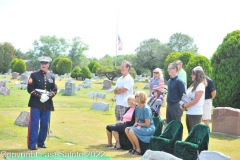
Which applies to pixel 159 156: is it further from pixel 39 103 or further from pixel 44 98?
pixel 39 103

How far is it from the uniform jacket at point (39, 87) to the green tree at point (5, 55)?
59223 mm

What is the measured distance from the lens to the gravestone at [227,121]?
1123 centimetres

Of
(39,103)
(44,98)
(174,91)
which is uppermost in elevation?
(174,91)

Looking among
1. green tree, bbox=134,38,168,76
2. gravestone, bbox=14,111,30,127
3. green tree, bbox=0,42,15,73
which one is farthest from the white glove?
green tree, bbox=0,42,15,73

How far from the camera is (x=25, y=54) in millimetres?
106375

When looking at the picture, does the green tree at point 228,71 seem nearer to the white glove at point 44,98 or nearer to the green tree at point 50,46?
the white glove at point 44,98

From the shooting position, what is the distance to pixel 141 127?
335 inches

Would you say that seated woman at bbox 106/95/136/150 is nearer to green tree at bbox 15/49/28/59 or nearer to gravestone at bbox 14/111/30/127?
gravestone at bbox 14/111/30/127

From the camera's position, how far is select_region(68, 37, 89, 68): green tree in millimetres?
93875

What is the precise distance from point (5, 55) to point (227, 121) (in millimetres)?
60987

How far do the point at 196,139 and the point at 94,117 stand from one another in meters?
7.32

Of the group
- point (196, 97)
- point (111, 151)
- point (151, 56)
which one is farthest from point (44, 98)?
point (151, 56)

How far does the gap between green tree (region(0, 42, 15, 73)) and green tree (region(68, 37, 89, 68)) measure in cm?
2339

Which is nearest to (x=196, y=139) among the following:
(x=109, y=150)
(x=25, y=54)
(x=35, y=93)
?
(x=109, y=150)
